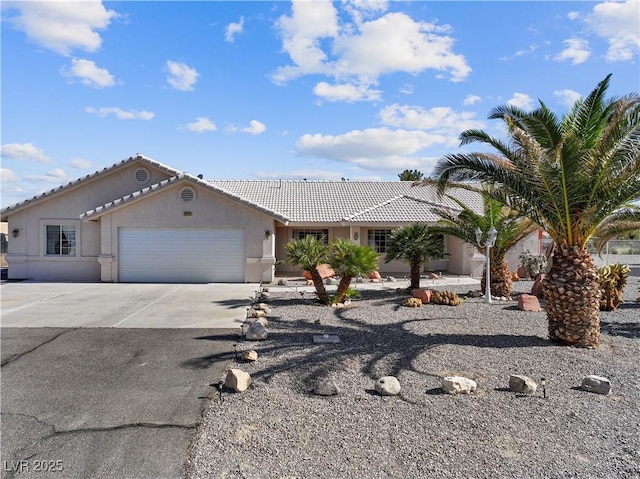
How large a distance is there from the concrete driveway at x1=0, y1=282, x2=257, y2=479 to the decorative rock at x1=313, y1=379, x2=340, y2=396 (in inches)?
58.1

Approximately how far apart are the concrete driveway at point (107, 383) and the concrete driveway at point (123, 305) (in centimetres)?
5

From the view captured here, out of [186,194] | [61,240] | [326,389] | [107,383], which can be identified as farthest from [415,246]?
[61,240]

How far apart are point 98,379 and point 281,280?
12.5 meters

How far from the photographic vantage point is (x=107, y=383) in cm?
656

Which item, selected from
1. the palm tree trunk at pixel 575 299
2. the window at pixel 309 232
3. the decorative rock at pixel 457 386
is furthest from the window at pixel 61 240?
the palm tree trunk at pixel 575 299

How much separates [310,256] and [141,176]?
1187cm

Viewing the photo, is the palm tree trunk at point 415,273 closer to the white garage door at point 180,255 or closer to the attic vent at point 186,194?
the white garage door at point 180,255

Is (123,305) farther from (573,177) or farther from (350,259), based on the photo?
(573,177)

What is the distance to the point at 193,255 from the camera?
1889cm

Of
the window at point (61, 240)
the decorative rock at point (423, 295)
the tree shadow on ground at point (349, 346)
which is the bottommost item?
the tree shadow on ground at point (349, 346)

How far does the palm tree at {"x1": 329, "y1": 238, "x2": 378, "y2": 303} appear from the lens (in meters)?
12.9

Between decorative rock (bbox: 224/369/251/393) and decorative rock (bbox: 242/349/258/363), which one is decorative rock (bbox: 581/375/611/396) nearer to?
decorative rock (bbox: 224/369/251/393)

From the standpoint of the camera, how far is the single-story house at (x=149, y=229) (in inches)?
737

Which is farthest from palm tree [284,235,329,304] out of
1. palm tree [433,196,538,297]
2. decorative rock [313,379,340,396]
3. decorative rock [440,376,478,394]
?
decorative rock [440,376,478,394]
